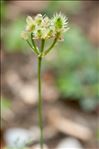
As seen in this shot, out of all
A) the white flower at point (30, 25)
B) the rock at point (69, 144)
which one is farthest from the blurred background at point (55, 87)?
the white flower at point (30, 25)

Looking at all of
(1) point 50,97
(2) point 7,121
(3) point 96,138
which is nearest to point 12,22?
(1) point 50,97

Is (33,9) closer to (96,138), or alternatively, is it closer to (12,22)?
(12,22)

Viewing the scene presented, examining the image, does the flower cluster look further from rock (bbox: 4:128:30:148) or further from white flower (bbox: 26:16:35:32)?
rock (bbox: 4:128:30:148)

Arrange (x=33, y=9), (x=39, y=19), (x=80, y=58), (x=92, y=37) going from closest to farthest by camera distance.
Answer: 1. (x=39, y=19)
2. (x=80, y=58)
3. (x=92, y=37)
4. (x=33, y=9)

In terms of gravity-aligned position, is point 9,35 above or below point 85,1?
below

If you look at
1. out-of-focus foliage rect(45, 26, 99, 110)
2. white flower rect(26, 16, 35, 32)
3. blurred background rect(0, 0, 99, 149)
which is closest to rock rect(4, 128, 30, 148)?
blurred background rect(0, 0, 99, 149)
